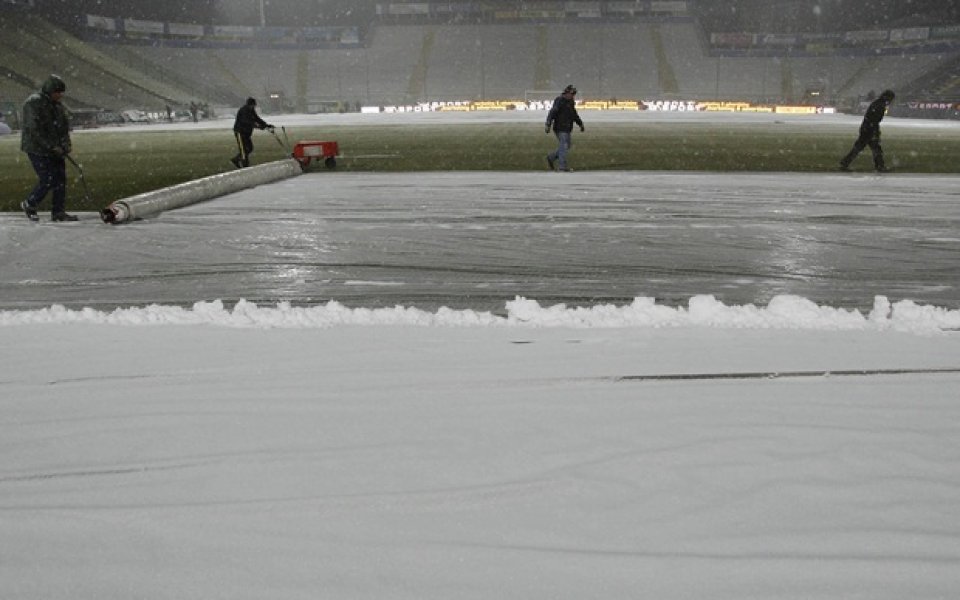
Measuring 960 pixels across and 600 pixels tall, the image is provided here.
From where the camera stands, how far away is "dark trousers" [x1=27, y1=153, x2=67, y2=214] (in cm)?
916

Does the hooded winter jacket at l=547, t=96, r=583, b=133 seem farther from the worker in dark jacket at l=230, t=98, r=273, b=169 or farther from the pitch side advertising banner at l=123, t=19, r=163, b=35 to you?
the pitch side advertising banner at l=123, t=19, r=163, b=35

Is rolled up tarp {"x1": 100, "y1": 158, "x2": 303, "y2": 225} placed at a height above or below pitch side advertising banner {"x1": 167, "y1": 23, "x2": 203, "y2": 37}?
below

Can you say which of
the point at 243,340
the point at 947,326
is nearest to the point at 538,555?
the point at 243,340

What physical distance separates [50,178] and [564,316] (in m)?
7.35

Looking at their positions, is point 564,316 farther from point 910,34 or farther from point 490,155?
point 910,34

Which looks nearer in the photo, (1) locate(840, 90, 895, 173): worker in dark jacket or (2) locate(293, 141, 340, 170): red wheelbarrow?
(1) locate(840, 90, 895, 173): worker in dark jacket

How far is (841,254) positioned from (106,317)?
20.5 ft

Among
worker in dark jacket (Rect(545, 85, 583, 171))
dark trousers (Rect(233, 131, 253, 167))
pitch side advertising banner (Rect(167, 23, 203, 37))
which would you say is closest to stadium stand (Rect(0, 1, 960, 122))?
pitch side advertising banner (Rect(167, 23, 203, 37))

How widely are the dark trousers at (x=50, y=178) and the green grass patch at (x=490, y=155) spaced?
111 centimetres

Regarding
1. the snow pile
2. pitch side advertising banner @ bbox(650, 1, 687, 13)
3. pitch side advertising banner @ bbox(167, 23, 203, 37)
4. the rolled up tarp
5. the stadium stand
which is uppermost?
pitch side advertising banner @ bbox(650, 1, 687, 13)

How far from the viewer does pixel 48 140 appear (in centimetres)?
899

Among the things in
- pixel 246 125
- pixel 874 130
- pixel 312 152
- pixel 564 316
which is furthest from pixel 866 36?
pixel 564 316

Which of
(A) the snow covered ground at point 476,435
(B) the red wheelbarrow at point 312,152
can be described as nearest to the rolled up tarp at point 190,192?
(B) the red wheelbarrow at point 312,152

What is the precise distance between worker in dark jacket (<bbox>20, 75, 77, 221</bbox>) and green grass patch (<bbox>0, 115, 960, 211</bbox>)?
1.14 metres
